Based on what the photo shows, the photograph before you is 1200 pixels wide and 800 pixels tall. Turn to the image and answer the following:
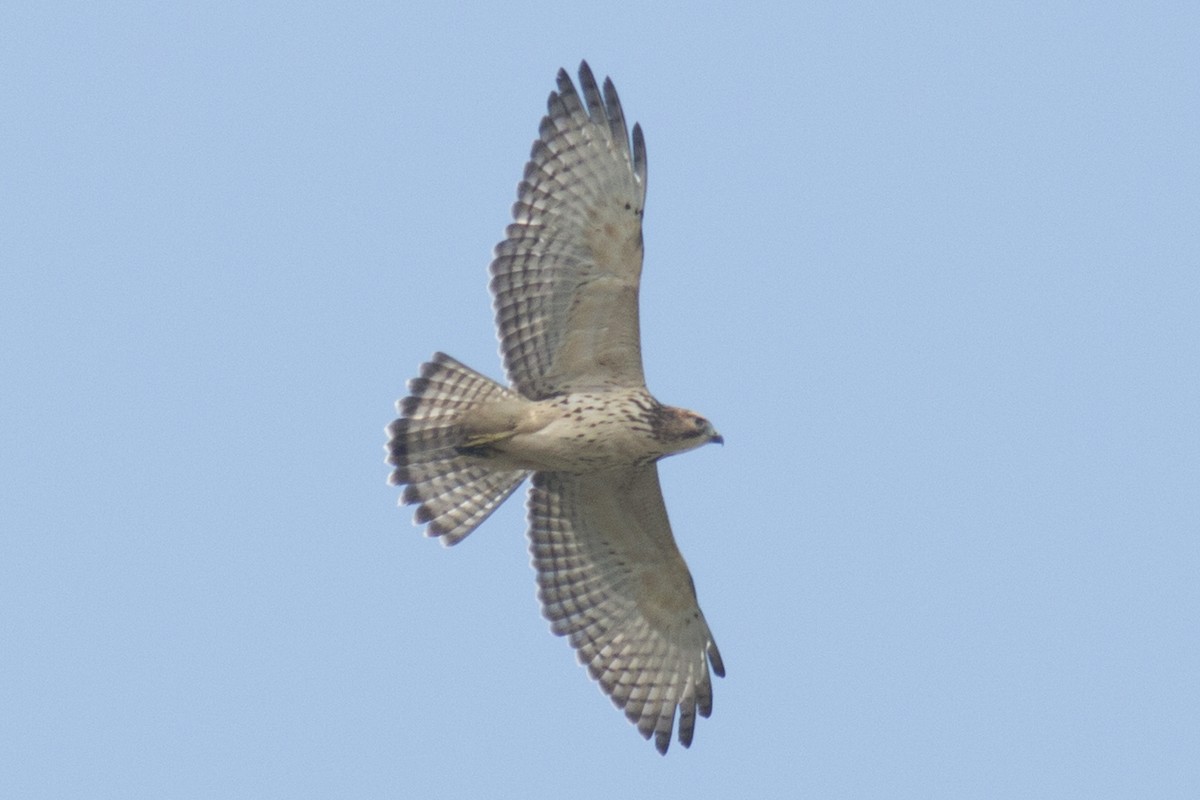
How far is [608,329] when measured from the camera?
12891mm

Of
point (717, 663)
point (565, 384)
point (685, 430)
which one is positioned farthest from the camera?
point (717, 663)

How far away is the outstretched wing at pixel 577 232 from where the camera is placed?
12.7m

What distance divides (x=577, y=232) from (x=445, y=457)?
1.61 metres

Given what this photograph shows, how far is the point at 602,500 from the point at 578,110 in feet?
7.98

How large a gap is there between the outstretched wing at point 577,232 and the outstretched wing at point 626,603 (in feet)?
3.99

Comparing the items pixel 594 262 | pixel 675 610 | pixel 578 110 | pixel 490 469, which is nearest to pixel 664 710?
pixel 675 610

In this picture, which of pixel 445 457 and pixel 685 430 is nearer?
pixel 685 430

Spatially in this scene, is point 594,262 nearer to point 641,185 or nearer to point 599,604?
point 641,185

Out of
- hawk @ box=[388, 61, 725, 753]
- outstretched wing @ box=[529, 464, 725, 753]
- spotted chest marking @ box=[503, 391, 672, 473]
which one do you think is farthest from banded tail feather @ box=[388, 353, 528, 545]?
outstretched wing @ box=[529, 464, 725, 753]

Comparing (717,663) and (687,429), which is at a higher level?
(687,429)

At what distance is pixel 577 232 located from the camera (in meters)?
12.7

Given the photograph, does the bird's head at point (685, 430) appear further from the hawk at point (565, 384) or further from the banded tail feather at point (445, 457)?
the banded tail feather at point (445, 457)

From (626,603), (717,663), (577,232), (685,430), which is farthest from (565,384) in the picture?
(717,663)

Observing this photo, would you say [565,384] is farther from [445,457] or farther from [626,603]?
[626,603]
